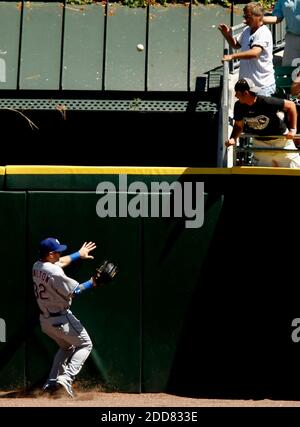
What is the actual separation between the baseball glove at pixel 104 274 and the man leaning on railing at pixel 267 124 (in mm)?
1664

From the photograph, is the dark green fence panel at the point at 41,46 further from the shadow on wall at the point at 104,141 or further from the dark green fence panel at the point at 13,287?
the dark green fence panel at the point at 13,287

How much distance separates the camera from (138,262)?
1248 cm

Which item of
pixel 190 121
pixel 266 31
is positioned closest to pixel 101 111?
pixel 190 121

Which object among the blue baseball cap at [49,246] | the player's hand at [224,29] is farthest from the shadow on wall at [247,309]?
the player's hand at [224,29]

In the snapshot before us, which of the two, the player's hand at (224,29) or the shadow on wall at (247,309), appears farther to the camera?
the player's hand at (224,29)

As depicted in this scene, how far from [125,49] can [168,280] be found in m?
5.13

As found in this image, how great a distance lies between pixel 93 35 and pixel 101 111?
4.41ft

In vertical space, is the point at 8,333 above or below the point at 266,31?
below

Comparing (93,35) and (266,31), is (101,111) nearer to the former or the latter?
(93,35)

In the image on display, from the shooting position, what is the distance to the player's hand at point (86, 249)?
40.5 feet

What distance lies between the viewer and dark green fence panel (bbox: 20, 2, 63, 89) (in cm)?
1636

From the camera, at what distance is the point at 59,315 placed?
12211 millimetres

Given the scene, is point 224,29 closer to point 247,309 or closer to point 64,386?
point 247,309

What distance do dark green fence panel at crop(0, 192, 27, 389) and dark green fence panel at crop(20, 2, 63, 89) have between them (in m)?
4.00
